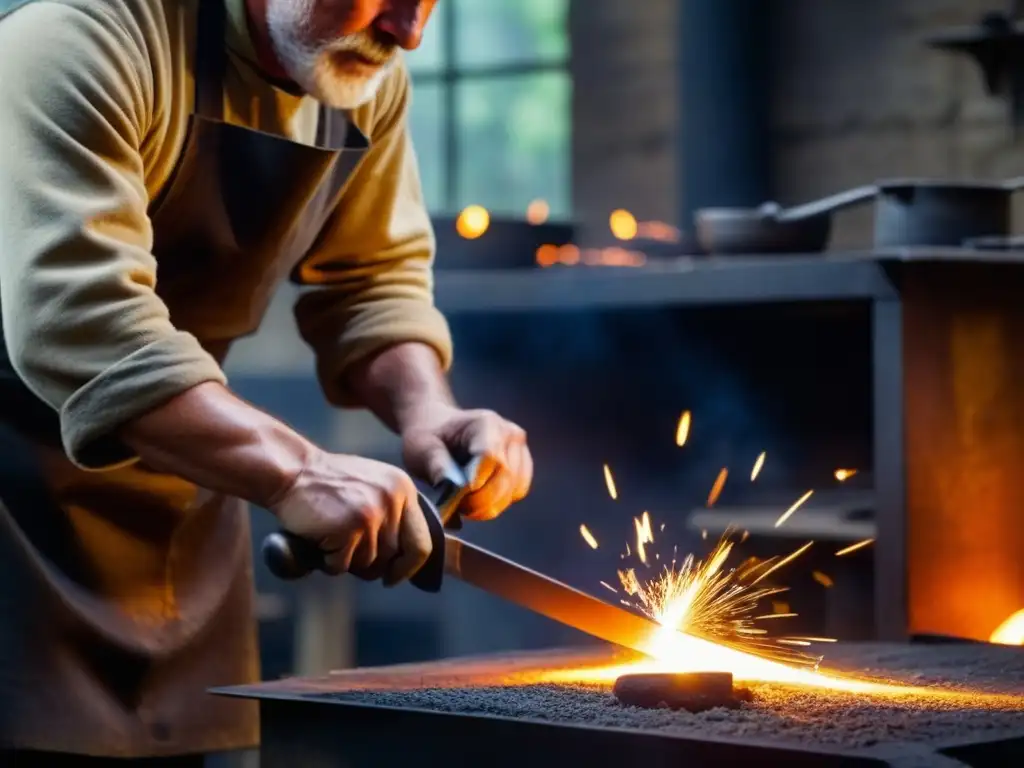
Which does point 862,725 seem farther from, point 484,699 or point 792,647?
point 792,647

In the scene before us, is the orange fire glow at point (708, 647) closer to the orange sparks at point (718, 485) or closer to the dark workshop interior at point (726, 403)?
the dark workshop interior at point (726, 403)

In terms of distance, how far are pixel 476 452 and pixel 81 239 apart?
53 cm

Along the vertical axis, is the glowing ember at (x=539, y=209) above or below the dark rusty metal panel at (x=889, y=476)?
above

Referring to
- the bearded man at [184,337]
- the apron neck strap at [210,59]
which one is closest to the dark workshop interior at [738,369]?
the bearded man at [184,337]

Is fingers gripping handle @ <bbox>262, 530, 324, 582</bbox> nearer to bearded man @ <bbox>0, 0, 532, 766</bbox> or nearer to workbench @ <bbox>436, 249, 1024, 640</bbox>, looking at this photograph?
bearded man @ <bbox>0, 0, 532, 766</bbox>

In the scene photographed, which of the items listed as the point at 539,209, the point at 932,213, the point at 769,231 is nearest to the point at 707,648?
the point at 932,213

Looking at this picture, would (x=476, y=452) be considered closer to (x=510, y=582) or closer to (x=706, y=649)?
(x=510, y=582)

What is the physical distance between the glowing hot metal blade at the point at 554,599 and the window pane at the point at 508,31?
3.48m

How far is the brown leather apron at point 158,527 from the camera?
1.99 meters

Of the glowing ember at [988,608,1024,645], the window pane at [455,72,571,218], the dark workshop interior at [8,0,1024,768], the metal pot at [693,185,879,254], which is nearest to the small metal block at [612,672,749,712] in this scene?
the dark workshop interior at [8,0,1024,768]

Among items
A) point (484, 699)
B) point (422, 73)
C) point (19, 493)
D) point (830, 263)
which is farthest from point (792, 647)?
point (422, 73)

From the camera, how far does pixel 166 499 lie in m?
2.11

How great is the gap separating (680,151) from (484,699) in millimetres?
2730

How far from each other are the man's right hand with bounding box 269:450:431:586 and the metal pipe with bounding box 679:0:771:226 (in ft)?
8.51
